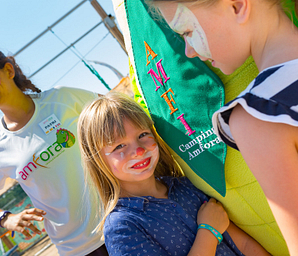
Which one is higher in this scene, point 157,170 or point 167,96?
point 167,96

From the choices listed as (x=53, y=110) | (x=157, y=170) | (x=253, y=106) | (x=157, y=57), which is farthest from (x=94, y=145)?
(x=253, y=106)

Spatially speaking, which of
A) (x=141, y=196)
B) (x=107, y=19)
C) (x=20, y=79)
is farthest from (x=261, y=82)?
(x=107, y=19)

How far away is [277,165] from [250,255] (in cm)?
77

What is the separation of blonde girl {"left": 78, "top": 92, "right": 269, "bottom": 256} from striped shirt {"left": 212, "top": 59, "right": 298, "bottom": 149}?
0.62m

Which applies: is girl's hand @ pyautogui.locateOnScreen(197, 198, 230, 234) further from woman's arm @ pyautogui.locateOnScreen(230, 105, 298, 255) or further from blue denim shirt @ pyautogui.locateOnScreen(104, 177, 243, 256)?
woman's arm @ pyautogui.locateOnScreen(230, 105, 298, 255)

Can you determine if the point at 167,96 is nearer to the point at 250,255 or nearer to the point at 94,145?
the point at 94,145

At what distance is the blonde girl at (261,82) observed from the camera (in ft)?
1.60

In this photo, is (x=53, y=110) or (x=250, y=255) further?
(x=53, y=110)

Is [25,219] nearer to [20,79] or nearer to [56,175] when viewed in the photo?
[56,175]

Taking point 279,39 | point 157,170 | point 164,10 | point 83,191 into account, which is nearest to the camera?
point 279,39

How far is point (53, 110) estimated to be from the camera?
1.59 m

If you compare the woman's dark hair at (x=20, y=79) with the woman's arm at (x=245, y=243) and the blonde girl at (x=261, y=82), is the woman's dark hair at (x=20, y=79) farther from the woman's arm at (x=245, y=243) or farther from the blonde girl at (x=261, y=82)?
the woman's arm at (x=245, y=243)

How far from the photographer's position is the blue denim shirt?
95 cm

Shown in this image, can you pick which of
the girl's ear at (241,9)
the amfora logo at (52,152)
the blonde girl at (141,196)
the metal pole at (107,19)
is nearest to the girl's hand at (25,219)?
the amfora logo at (52,152)
